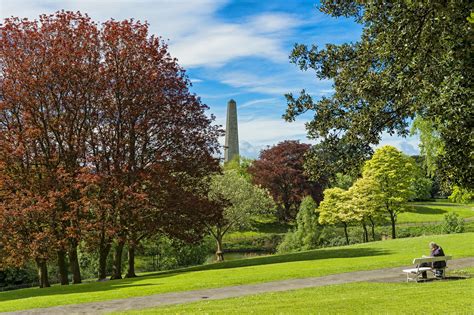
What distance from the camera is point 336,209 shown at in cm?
5794

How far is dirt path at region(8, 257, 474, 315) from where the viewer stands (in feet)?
55.9

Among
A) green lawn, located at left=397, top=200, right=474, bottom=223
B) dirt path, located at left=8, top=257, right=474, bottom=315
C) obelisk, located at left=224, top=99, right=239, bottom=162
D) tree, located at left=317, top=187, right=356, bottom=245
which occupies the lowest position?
green lawn, located at left=397, top=200, right=474, bottom=223

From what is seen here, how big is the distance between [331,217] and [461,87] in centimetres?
5159

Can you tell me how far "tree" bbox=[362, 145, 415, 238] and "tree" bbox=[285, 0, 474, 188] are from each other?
42.2 m

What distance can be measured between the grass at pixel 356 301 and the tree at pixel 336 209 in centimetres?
3856

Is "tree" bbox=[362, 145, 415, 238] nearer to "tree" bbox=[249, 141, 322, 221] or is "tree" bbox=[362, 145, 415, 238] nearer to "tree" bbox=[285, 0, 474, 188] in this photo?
"tree" bbox=[249, 141, 322, 221]

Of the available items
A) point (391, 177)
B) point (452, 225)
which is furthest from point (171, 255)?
point (452, 225)

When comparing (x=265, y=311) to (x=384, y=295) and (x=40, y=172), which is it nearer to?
(x=384, y=295)

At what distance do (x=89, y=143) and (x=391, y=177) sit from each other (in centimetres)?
3526

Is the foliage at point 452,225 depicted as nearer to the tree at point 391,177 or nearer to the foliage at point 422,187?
the tree at point 391,177

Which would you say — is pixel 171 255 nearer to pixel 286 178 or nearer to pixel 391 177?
pixel 391 177

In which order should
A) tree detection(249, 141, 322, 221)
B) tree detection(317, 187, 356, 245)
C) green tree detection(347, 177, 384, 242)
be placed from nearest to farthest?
1. green tree detection(347, 177, 384, 242)
2. tree detection(317, 187, 356, 245)
3. tree detection(249, 141, 322, 221)

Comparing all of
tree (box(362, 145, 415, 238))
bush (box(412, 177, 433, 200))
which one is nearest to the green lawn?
bush (box(412, 177, 433, 200))

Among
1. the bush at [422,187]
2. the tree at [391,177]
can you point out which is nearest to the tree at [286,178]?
the tree at [391,177]
